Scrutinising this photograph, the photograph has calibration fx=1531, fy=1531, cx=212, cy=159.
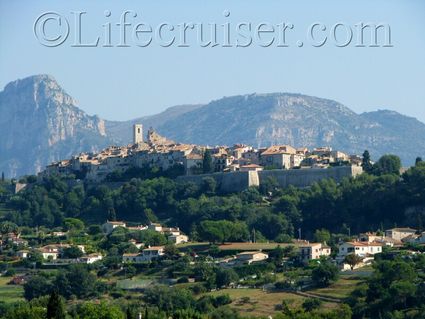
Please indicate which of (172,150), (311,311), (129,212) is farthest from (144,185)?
(311,311)

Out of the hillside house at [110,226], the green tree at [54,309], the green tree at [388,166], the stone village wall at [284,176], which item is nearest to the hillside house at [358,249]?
the green tree at [388,166]

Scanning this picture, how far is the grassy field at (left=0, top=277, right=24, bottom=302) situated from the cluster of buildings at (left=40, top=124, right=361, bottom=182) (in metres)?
24.0

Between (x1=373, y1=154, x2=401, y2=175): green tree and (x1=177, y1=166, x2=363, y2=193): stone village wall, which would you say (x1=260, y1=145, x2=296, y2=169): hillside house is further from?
(x1=373, y1=154, x2=401, y2=175): green tree

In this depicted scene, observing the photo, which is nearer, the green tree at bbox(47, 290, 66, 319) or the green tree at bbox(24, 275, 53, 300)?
the green tree at bbox(47, 290, 66, 319)

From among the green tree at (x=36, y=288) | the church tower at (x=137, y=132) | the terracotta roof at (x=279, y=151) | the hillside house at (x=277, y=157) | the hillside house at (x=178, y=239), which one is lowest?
the green tree at (x=36, y=288)

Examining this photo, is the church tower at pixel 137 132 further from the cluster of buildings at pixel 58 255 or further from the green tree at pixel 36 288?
the green tree at pixel 36 288

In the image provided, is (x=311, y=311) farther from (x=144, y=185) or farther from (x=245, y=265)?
(x=144, y=185)

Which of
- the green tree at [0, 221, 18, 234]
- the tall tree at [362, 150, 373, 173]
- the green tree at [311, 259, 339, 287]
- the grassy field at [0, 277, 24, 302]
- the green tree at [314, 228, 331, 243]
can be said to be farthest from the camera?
the tall tree at [362, 150, 373, 173]

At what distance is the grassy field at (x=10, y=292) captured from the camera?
62412mm

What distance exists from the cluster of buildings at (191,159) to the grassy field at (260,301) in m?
27.9

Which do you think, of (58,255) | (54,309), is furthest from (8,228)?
(54,309)

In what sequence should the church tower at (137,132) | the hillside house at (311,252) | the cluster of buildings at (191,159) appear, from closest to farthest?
1. the hillside house at (311,252)
2. the cluster of buildings at (191,159)
3. the church tower at (137,132)

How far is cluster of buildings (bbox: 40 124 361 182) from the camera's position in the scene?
8994 centimetres

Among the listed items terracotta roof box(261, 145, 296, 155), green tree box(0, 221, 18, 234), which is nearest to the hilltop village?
green tree box(0, 221, 18, 234)
